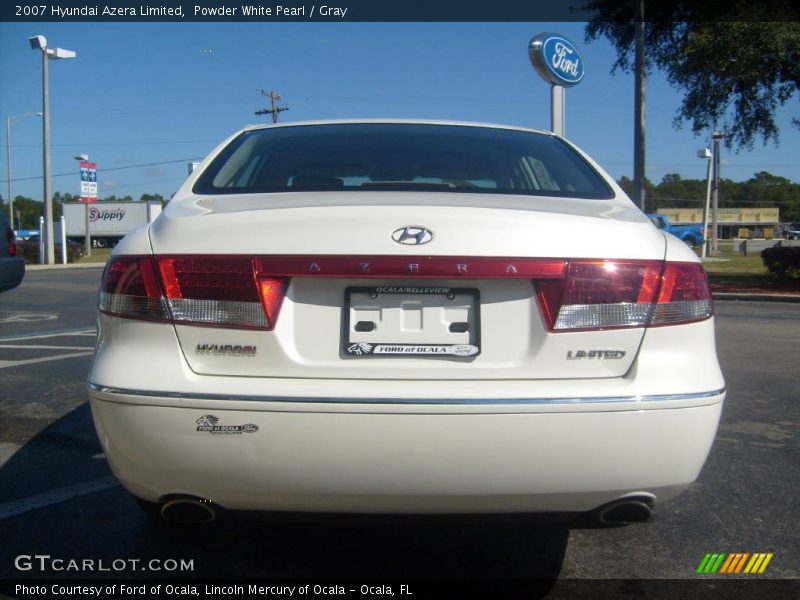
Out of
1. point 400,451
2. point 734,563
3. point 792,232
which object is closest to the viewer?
point 400,451

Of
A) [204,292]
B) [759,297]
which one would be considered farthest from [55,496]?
[759,297]

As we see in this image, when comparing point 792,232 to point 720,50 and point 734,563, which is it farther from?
point 734,563

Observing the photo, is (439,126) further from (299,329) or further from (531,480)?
(531,480)

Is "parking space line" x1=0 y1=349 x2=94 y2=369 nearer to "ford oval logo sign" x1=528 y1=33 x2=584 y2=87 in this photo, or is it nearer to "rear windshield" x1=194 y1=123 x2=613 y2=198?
"rear windshield" x1=194 y1=123 x2=613 y2=198

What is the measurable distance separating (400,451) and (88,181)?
117 feet

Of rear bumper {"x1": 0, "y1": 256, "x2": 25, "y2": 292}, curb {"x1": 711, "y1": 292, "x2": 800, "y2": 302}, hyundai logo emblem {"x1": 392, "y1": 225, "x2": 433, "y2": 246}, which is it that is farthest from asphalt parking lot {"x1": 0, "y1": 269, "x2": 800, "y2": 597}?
curb {"x1": 711, "y1": 292, "x2": 800, "y2": 302}

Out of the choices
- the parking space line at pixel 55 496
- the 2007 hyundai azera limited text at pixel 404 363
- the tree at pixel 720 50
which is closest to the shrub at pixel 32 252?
the tree at pixel 720 50

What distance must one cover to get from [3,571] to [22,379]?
3820 millimetres

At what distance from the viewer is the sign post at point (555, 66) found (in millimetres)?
12531

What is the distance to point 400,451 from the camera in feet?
7.34

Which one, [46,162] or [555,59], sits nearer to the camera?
[555,59]

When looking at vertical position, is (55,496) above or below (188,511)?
below

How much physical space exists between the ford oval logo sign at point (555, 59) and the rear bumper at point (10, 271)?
8129mm

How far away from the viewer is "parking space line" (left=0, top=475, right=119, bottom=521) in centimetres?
345
